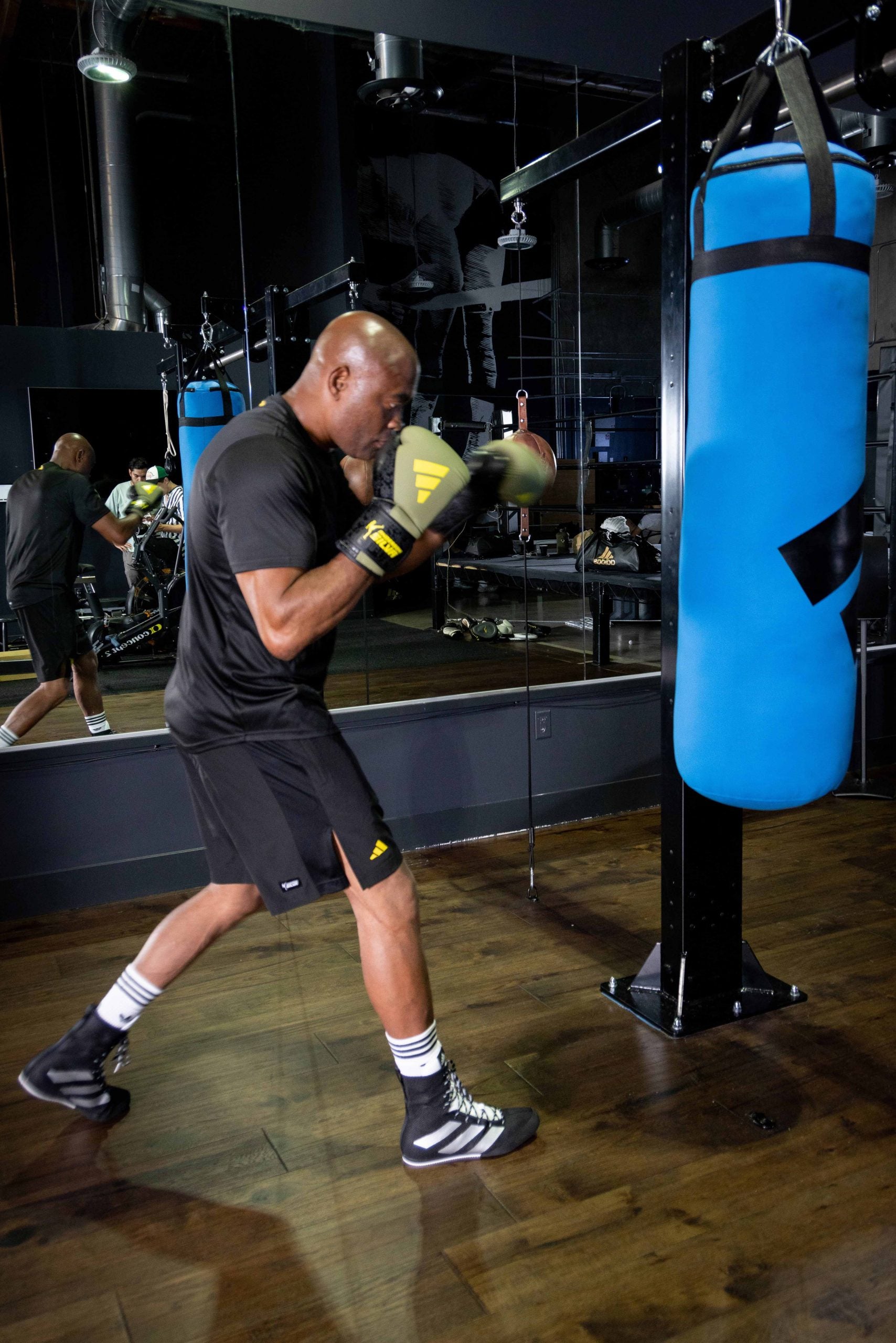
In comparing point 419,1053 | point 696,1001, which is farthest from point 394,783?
point 419,1053

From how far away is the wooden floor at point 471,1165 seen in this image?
4.59 ft

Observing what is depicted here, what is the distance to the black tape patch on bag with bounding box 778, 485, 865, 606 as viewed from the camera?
148 centimetres

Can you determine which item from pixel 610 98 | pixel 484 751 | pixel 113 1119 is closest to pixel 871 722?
pixel 484 751

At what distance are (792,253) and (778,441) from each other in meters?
0.27

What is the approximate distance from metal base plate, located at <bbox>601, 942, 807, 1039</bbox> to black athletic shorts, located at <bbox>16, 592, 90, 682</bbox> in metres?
1.87

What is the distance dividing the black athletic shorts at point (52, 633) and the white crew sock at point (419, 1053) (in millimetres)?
1814

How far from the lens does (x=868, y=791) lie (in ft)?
12.7

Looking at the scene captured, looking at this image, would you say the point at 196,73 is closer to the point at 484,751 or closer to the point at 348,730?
the point at 348,730

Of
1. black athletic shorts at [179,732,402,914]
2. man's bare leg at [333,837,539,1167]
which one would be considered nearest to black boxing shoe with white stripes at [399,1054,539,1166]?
man's bare leg at [333,837,539,1167]

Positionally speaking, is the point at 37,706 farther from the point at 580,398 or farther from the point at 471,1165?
the point at 580,398

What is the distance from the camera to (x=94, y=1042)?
6.10 ft

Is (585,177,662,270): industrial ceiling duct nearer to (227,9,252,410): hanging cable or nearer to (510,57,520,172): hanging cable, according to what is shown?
(510,57,520,172): hanging cable

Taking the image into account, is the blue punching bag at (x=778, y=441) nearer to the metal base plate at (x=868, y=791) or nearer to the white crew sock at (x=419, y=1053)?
the white crew sock at (x=419, y=1053)

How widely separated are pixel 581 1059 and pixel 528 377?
2.58 m
